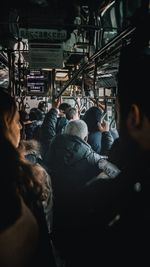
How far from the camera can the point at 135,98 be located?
1305 mm

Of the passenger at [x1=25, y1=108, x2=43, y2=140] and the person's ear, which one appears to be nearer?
the person's ear

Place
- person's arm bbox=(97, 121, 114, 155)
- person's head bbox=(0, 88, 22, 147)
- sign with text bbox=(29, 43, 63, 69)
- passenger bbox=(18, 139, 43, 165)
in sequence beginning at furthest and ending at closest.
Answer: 1. person's arm bbox=(97, 121, 114, 155)
2. sign with text bbox=(29, 43, 63, 69)
3. passenger bbox=(18, 139, 43, 165)
4. person's head bbox=(0, 88, 22, 147)

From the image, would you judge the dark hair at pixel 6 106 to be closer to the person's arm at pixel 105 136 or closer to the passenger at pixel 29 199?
the passenger at pixel 29 199

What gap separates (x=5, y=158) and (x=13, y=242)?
0.43 meters

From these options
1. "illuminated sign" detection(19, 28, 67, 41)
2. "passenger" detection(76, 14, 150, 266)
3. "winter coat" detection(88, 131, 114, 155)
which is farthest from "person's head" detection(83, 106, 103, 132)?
"passenger" detection(76, 14, 150, 266)

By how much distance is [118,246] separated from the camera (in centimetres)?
120

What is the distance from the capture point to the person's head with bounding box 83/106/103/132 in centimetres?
501

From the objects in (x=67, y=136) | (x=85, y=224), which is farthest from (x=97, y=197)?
(x=67, y=136)

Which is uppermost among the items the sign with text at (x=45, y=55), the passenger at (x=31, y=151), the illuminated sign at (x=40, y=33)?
the illuminated sign at (x=40, y=33)

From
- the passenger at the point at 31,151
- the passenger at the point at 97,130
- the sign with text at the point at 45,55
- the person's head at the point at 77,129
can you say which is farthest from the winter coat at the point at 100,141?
the passenger at the point at 31,151

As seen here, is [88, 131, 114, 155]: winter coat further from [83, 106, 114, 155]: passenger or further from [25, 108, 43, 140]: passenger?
[25, 108, 43, 140]: passenger

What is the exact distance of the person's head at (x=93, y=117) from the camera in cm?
501

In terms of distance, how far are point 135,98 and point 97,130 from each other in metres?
3.87

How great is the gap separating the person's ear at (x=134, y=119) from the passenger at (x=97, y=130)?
12.1 ft
